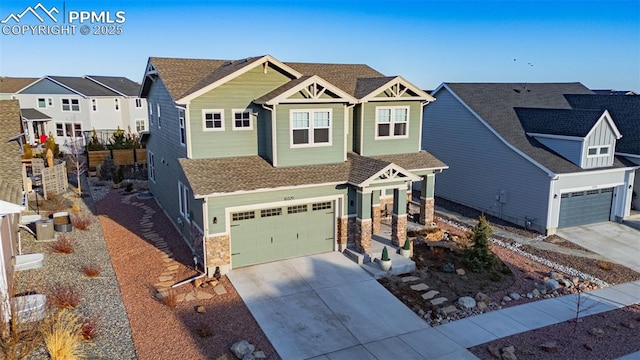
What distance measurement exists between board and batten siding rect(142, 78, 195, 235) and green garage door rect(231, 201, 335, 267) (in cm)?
183

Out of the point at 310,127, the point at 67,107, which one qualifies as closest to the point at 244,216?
the point at 310,127

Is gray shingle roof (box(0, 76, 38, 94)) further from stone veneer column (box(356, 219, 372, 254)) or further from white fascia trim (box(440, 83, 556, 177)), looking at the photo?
stone veneer column (box(356, 219, 372, 254))

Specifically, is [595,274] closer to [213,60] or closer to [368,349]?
[368,349]

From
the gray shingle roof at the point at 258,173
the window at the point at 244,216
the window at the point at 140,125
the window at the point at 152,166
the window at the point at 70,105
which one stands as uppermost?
the window at the point at 70,105

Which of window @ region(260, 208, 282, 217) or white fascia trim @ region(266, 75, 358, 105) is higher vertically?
white fascia trim @ region(266, 75, 358, 105)

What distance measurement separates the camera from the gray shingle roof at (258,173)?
14727 mm

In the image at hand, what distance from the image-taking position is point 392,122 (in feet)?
63.9

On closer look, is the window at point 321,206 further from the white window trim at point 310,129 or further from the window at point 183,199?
the window at point 183,199

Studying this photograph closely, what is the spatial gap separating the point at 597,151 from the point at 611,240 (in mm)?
4453

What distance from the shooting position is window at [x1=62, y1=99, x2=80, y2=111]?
41.7m

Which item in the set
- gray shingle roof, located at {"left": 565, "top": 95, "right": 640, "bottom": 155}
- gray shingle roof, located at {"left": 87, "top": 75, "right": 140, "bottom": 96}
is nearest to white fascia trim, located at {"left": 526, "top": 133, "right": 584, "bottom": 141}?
gray shingle roof, located at {"left": 565, "top": 95, "right": 640, "bottom": 155}

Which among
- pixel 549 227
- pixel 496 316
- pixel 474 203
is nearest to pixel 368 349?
pixel 496 316

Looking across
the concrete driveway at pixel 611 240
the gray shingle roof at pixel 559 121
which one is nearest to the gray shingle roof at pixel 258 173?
the concrete driveway at pixel 611 240

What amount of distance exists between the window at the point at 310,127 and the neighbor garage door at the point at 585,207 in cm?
1260
